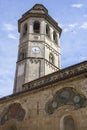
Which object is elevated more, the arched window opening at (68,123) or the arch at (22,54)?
the arch at (22,54)

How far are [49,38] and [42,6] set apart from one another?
17.7 feet

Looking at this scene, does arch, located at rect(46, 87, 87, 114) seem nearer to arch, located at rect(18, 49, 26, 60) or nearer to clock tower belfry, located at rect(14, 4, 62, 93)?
clock tower belfry, located at rect(14, 4, 62, 93)

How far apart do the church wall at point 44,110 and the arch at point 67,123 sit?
0.23 ft

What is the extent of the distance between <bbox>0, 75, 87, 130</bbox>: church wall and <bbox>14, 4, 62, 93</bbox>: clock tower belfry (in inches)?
264

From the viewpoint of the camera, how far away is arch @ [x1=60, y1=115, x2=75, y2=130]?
1347cm

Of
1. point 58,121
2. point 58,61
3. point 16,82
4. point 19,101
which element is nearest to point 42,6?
point 58,61

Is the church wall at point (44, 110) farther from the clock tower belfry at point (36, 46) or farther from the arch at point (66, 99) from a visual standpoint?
the clock tower belfry at point (36, 46)

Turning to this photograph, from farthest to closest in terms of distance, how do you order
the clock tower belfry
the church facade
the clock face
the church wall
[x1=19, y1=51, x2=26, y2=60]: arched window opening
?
[x1=19, y1=51, x2=26, y2=60]: arched window opening
the clock face
the clock tower belfry
the church facade
the church wall

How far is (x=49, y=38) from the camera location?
2720 cm

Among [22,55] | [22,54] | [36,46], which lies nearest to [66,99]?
[36,46]

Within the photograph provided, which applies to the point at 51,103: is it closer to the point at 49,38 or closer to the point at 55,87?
the point at 55,87

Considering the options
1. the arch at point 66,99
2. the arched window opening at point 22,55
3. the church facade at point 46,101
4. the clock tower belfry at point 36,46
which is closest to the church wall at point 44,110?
the church facade at point 46,101

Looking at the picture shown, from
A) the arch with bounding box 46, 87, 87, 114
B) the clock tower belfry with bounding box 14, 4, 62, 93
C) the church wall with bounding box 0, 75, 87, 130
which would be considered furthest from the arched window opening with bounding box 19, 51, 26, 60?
the arch with bounding box 46, 87, 87, 114

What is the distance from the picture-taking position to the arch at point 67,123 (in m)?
13.5
